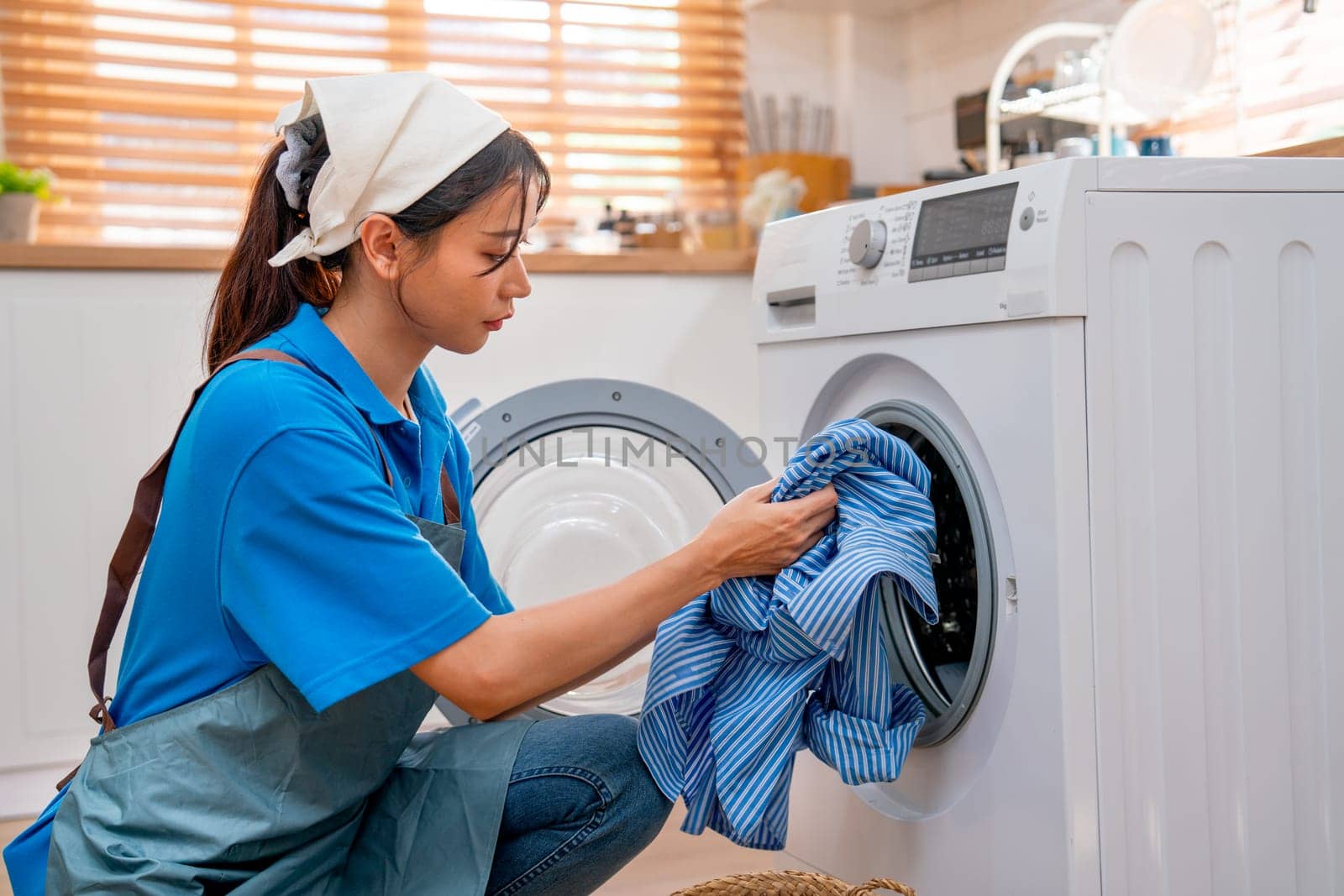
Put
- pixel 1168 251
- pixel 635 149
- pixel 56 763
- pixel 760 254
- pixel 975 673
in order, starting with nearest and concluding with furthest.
A: pixel 1168 251, pixel 975 673, pixel 760 254, pixel 56 763, pixel 635 149

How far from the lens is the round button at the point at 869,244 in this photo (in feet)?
4.52

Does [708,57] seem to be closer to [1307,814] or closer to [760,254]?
[760,254]

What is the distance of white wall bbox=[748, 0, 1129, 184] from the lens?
3061 millimetres

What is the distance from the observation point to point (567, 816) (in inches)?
47.3

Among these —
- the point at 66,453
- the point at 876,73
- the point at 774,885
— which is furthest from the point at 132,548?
the point at 876,73

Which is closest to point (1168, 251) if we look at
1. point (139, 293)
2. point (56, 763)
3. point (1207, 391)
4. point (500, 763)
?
point (1207, 391)

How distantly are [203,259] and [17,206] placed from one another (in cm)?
40

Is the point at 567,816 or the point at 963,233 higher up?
the point at 963,233

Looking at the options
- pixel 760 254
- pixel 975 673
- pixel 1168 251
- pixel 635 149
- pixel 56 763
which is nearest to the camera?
pixel 1168 251

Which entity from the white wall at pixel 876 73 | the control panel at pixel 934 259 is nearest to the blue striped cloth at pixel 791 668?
the control panel at pixel 934 259

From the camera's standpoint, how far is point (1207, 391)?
1.18 meters

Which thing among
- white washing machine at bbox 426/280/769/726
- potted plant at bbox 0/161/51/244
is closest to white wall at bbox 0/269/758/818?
potted plant at bbox 0/161/51/244

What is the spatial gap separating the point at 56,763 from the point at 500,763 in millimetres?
1245

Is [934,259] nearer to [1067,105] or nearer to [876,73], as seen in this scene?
[1067,105]
